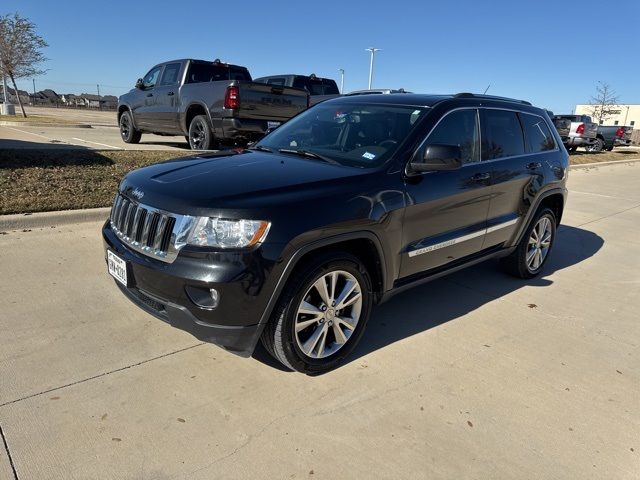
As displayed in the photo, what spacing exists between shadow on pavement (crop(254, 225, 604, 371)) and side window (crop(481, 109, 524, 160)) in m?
1.29

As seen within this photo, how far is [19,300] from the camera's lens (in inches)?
148

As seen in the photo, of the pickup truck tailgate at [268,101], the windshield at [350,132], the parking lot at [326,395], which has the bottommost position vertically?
the parking lot at [326,395]

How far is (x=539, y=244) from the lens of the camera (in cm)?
513

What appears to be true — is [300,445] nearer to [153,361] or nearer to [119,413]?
[119,413]

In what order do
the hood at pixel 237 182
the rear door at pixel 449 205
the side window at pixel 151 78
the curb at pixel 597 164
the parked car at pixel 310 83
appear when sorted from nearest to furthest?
the hood at pixel 237 182 → the rear door at pixel 449 205 → the side window at pixel 151 78 → the parked car at pixel 310 83 → the curb at pixel 597 164

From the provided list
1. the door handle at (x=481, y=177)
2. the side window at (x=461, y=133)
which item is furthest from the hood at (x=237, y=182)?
the door handle at (x=481, y=177)

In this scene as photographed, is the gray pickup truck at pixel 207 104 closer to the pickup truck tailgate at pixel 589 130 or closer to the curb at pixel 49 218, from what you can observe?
the curb at pixel 49 218

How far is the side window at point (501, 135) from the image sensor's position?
4242mm

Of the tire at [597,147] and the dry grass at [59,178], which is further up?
the tire at [597,147]

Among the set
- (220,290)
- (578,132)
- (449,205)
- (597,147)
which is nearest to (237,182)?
A: (220,290)

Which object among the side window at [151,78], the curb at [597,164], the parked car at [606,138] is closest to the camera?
the side window at [151,78]

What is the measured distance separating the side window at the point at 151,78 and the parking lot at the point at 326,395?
7.49 m

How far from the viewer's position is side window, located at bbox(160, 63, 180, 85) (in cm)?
1032

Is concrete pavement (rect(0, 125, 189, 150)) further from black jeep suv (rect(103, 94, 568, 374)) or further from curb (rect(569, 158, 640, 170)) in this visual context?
curb (rect(569, 158, 640, 170))
